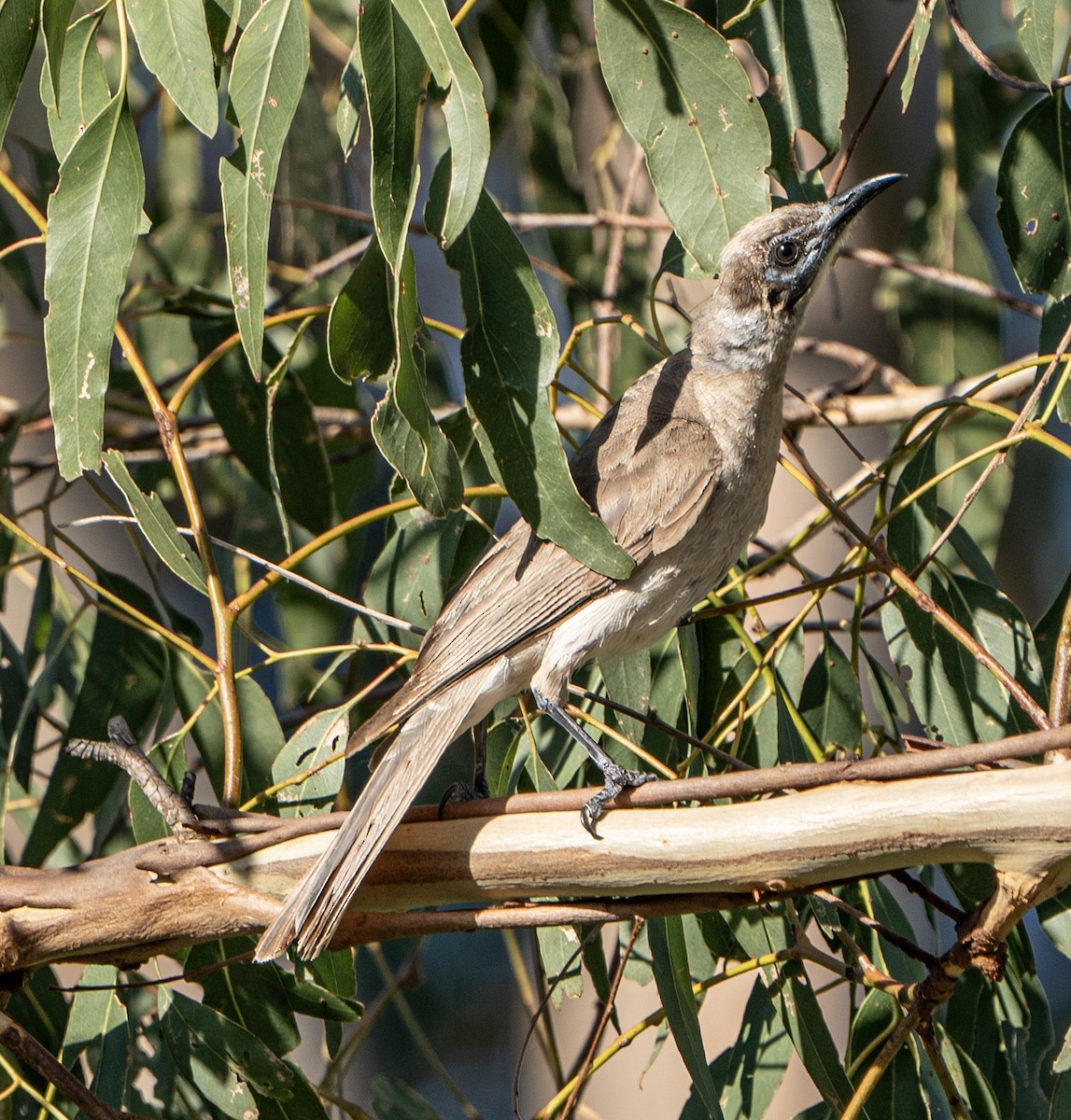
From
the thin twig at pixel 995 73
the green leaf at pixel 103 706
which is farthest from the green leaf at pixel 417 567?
the thin twig at pixel 995 73

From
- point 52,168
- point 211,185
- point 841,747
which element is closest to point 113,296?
point 841,747

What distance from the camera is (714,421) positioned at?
2570 mm

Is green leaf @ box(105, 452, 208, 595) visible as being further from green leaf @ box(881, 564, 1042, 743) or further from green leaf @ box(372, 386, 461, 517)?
green leaf @ box(881, 564, 1042, 743)

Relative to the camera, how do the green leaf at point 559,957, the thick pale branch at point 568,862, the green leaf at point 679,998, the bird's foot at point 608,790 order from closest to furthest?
the thick pale branch at point 568,862 → the bird's foot at point 608,790 → the green leaf at point 679,998 → the green leaf at point 559,957

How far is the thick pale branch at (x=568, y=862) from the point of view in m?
1.59

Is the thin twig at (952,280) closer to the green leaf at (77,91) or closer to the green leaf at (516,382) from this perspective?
the green leaf at (516,382)

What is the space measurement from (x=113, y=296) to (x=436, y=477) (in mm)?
510

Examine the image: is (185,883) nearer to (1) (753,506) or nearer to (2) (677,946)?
(2) (677,946)

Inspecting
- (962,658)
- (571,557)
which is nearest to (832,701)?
(962,658)

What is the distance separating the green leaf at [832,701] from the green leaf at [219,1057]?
109cm

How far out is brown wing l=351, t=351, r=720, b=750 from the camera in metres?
2.28

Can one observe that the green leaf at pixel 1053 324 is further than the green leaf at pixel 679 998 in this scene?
Yes

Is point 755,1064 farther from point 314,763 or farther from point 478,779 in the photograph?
point 314,763

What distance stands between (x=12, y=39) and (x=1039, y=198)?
5.30 ft
